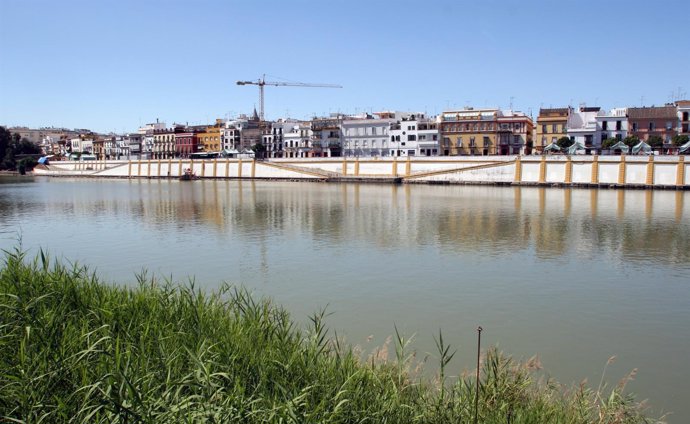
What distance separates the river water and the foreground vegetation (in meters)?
1.93

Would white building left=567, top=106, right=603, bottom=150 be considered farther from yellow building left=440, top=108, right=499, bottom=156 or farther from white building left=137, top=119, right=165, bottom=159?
white building left=137, top=119, right=165, bottom=159

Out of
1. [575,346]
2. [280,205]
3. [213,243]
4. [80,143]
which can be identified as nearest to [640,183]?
[280,205]

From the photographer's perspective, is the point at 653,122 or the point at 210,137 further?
the point at 210,137

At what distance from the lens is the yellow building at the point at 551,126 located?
7088cm

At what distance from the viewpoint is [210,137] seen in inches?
4013

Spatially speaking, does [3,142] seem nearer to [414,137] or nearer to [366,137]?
[366,137]

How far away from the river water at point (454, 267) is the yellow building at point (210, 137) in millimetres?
67343

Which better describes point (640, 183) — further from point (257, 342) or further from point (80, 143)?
point (80, 143)

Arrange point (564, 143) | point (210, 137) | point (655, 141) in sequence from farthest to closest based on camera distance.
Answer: point (210, 137), point (564, 143), point (655, 141)

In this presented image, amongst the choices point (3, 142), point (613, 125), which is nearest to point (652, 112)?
point (613, 125)

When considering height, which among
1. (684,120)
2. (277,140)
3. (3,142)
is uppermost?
(684,120)

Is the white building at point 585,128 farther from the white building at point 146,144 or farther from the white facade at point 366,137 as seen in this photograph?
the white building at point 146,144

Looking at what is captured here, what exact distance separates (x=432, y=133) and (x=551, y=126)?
48.3 feet

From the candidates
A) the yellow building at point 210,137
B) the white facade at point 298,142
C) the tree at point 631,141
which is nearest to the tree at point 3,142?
the yellow building at point 210,137
